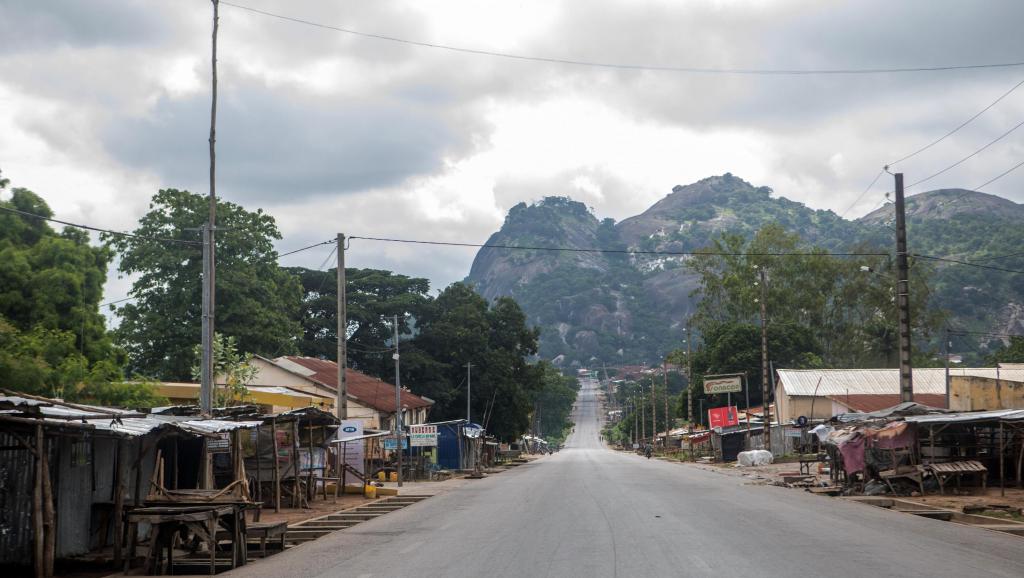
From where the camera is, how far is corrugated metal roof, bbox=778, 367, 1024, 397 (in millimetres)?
66250

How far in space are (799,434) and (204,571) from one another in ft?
178

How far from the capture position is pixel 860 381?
68375 mm

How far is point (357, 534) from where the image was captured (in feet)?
63.7

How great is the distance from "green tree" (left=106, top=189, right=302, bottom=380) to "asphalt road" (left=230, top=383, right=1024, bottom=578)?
3033 centimetres

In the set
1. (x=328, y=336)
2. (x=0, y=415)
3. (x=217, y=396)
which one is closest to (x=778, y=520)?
(x=0, y=415)

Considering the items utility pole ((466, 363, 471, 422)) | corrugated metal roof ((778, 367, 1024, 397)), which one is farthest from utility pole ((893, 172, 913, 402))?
utility pole ((466, 363, 471, 422))

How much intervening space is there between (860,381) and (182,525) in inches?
2421

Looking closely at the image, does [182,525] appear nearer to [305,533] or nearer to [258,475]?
[305,533]

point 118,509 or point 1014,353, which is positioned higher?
point 1014,353

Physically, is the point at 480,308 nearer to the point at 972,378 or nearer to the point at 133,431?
the point at 972,378

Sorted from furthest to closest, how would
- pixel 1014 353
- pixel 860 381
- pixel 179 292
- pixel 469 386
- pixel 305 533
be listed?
pixel 1014 353 → pixel 469 386 → pixel 860 381 → pixel 179 292 → pixel 305 533

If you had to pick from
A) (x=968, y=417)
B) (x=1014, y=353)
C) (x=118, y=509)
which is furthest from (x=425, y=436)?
(x=1014, y=353)

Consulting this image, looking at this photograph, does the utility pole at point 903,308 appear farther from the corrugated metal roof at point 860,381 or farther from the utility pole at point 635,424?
the utility pole at point 635,424

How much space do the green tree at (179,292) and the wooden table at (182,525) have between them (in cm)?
3781
